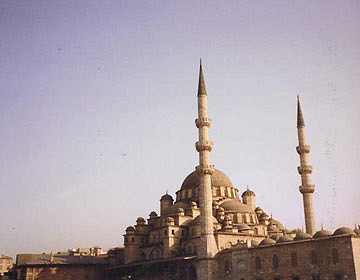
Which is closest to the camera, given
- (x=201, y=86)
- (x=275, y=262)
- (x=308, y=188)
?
(x=275, y=262)

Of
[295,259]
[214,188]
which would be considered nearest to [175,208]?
[214,188]

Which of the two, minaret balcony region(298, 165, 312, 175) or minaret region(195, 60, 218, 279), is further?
minaret balcony region(298, 165, 312, 175)

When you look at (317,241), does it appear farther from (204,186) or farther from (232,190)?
(232,190)

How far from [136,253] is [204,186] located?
490 inches

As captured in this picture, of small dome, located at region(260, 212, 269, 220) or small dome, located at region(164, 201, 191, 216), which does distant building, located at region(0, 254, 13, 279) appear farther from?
small dome, located at region(260, 212, 269, 220)

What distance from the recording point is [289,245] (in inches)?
1210

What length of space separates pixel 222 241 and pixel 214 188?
940 cm

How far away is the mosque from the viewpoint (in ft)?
95.0

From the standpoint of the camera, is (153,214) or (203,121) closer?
(203,121)

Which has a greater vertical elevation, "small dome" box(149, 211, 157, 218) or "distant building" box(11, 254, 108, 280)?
"small dome" box(149, 211, 157, 218)

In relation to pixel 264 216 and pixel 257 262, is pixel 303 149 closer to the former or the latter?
pixel 264 216

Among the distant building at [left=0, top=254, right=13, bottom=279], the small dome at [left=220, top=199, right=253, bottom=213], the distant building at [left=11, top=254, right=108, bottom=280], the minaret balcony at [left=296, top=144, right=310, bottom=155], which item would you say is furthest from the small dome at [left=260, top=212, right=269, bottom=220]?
the distant building at [left=0, top=254, right=13, bottom=279]

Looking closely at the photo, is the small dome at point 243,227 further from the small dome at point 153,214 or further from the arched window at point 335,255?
the arched window at point 335,255

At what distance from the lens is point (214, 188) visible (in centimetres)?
4653
